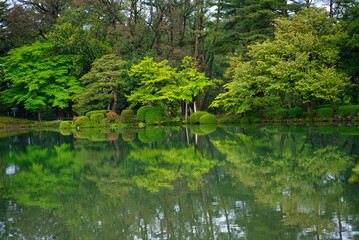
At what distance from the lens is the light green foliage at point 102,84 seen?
2786cm

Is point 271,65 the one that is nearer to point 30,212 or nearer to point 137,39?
point 137,39

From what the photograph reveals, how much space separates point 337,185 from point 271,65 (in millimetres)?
17729

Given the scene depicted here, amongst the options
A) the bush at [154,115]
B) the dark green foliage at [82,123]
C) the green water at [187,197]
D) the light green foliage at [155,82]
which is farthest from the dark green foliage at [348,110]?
the dark green foliage at [82,123]

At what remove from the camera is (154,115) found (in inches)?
1057

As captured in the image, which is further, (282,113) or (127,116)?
(127,116)

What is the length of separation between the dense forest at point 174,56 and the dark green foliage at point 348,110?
85 cm

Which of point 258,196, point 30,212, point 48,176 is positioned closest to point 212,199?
point 258,196

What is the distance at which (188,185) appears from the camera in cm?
546

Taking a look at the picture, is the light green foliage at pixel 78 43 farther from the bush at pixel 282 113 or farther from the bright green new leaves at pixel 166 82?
the bush at pixel 282 113

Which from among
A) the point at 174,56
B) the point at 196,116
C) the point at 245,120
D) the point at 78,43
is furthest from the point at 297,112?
the point at 78,43

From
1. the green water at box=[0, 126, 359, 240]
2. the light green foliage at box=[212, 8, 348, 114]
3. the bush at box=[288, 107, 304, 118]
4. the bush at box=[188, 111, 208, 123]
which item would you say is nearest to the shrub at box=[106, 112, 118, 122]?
the bush at box=[188, 111, 208, 123]

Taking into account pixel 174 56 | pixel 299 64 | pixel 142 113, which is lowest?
pixel 142 113

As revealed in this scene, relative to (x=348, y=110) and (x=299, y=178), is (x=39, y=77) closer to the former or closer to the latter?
(x=348, y=110)

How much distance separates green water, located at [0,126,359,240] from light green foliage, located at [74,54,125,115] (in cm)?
1998
